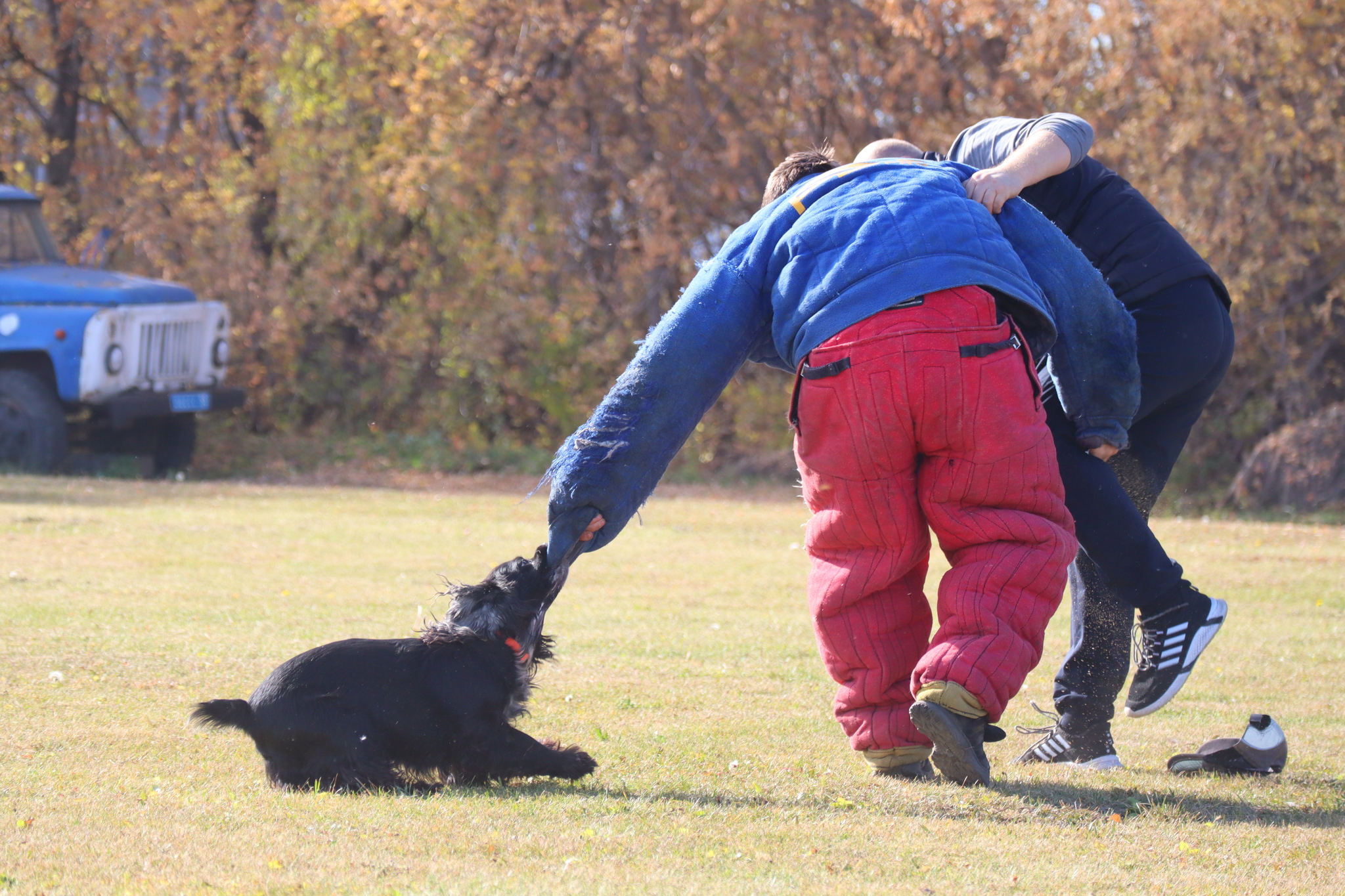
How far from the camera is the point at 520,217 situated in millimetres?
14750

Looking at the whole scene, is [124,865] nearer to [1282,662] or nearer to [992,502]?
[992,502]

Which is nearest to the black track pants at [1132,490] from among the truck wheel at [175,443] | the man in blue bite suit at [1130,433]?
the man in blue bite suit at [1130,433]

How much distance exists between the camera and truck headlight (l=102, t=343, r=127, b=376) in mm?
12498

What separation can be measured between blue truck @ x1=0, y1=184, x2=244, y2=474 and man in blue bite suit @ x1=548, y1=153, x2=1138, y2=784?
10.2m

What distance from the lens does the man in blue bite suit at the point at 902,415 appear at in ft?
10.7

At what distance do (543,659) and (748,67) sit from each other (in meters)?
11.1

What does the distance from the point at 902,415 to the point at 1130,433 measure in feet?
3.81

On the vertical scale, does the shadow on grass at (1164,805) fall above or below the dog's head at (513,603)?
below

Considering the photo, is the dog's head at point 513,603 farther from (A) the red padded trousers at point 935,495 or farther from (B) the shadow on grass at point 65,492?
(B) the shadow on grass at point 65,492

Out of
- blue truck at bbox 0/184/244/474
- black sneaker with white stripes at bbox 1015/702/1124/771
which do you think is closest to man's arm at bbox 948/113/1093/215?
black sneaker with white stripes at bbox 1015/702/1124/771

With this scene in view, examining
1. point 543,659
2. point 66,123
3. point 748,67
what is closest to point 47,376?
point 66,123

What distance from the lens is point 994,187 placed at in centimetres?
358

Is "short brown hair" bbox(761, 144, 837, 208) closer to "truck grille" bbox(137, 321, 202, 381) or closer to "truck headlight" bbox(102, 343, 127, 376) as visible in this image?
"truck headlight" bbox(102, 343, 127, 376)

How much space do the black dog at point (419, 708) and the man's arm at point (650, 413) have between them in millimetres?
169
